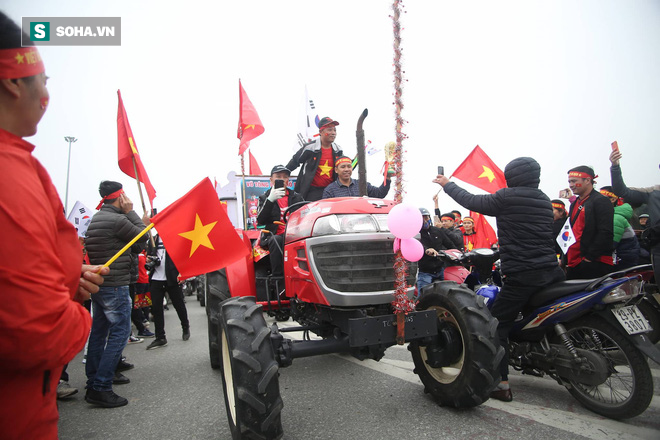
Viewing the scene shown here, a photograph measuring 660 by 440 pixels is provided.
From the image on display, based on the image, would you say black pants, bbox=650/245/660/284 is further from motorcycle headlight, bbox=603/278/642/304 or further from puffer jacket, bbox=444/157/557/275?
puffer jacket, bbox=444/157/557/275

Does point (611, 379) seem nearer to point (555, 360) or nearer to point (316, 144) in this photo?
point (555, 360)

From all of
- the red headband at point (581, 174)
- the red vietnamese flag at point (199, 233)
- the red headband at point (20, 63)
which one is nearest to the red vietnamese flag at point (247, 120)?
the red vietnamese flag at point (199, 233)

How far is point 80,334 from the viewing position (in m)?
1.07

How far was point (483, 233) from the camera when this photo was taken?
8.12 m

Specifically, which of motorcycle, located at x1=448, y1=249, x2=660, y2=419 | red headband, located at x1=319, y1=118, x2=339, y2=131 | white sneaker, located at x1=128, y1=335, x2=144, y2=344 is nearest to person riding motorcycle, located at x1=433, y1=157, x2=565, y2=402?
motorcycle, located at x1=448, y1=249, x2=660, y2=419

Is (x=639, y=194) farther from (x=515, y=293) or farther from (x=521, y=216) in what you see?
(x=515, y=293)

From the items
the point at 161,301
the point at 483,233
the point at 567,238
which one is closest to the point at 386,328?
the point at 567,238

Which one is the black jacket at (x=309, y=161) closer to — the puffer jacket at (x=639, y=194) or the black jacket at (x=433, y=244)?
the black jacket at (x=433, y=244)

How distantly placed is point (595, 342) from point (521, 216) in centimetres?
113

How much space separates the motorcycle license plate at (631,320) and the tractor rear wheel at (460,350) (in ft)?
2.88

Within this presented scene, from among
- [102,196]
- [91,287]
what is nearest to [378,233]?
[91,287]

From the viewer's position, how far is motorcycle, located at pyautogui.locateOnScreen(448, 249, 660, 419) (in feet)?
8.36

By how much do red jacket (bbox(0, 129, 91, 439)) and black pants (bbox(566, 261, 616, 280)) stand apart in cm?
459

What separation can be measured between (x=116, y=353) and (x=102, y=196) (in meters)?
1.72
